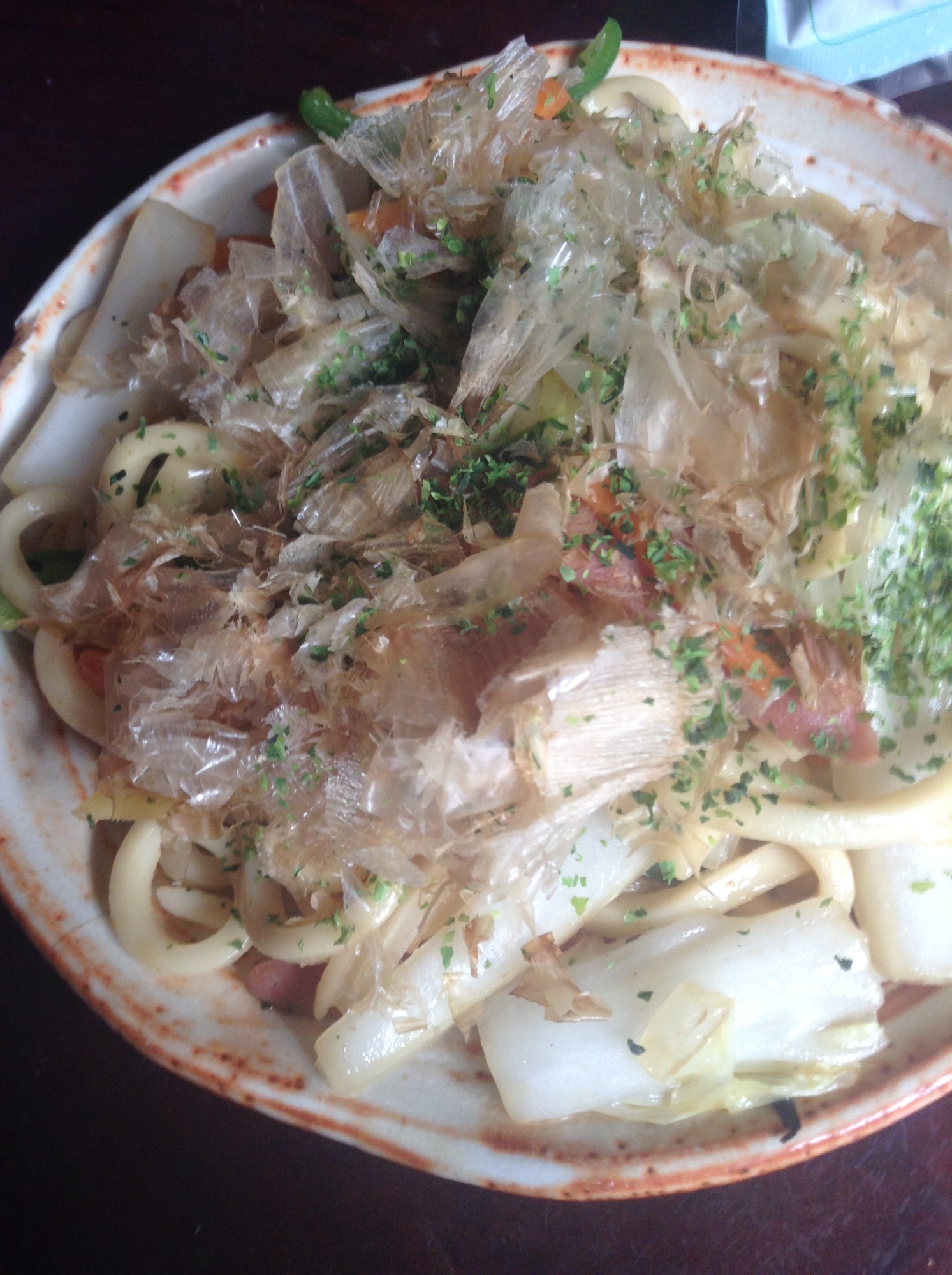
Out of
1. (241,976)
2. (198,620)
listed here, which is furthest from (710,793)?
(241,976)

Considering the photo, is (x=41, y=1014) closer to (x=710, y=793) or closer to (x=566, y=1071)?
(x=566, y=1071)

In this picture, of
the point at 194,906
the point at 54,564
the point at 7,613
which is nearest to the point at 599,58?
the point at 54,564

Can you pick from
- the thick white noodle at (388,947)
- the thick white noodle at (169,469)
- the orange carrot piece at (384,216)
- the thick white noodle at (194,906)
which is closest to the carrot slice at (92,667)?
the thick white noodle at (169,469)

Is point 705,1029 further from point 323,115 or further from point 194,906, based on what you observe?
point 323,115

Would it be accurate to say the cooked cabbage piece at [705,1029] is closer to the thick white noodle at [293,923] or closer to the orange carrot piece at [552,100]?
the thick white noodle at [293,923]

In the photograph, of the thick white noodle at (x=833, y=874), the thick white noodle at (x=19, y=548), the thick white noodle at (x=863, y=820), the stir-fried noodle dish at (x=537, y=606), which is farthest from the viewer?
the thick white noodle at (x=19, y=548)
